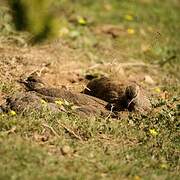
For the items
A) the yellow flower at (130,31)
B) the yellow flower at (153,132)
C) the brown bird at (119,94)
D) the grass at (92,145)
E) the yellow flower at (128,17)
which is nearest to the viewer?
the grass at (92,145)

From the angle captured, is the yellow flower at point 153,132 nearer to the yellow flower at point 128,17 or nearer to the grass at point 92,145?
the grass at point 92,145

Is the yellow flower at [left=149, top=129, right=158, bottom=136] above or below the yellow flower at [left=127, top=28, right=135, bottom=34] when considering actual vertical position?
below

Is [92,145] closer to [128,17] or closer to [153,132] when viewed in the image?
[153,132]

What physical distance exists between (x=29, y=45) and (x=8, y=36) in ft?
0.96

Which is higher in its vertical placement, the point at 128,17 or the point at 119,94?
the point at 128,17

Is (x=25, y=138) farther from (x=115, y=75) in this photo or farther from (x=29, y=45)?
(x=29, y=45)

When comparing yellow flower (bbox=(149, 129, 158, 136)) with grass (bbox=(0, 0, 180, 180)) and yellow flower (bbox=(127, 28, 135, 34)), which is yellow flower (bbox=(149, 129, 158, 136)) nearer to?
grass (bbox=(0, 0, 180, 180))

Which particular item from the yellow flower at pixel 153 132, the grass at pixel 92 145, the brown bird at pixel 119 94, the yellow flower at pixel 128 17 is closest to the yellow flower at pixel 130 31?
the yellow flower at pixel 128 17

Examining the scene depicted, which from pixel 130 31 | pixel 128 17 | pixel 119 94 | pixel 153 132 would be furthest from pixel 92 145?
pixel 128 17

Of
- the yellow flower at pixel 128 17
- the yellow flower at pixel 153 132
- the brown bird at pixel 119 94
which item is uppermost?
the yellow flower at pixel 128 17

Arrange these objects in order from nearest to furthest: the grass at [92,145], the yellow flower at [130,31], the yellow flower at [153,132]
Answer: the grass at [92,145], the yellow flower at [153,132], the yellow flower at [130,31]

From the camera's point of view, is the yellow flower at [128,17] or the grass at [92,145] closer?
the grass at [92,145]

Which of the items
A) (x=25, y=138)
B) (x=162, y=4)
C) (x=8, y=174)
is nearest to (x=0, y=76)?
(x=25, y=138)

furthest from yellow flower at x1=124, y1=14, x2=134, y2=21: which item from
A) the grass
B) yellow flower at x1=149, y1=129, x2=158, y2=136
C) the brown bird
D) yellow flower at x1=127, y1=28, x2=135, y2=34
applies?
yellow flower at x1=149, y1=129, x2=158, y2=136
